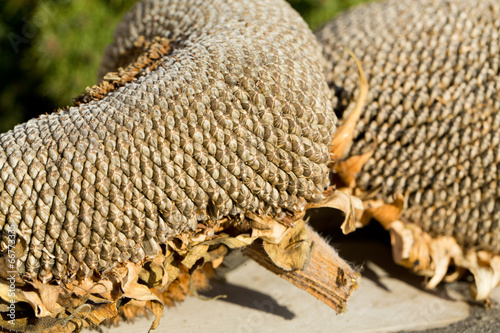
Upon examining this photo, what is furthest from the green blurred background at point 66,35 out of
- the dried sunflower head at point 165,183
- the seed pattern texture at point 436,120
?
the dried sunflower head at point 165,183

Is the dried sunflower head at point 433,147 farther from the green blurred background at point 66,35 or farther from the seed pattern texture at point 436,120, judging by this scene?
the green blurred background at point 66,35

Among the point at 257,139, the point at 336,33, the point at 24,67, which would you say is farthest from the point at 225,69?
the point at 24,67

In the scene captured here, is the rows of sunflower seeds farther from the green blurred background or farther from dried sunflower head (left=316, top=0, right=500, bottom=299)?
the green blurred background

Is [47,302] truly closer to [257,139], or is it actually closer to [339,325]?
[257,139]

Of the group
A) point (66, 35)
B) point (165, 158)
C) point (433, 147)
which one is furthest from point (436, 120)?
point (66, 35)

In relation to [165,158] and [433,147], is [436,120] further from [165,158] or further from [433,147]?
[165,158]

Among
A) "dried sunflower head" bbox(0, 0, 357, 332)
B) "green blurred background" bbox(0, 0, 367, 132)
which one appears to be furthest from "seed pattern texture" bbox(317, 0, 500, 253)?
"green blurred background" bbox(0, 0, 367, 132)

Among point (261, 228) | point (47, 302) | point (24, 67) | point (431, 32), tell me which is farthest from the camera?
point (24, 67)

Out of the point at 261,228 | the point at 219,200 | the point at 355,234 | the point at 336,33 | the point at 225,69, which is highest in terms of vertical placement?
the point at 225,69
